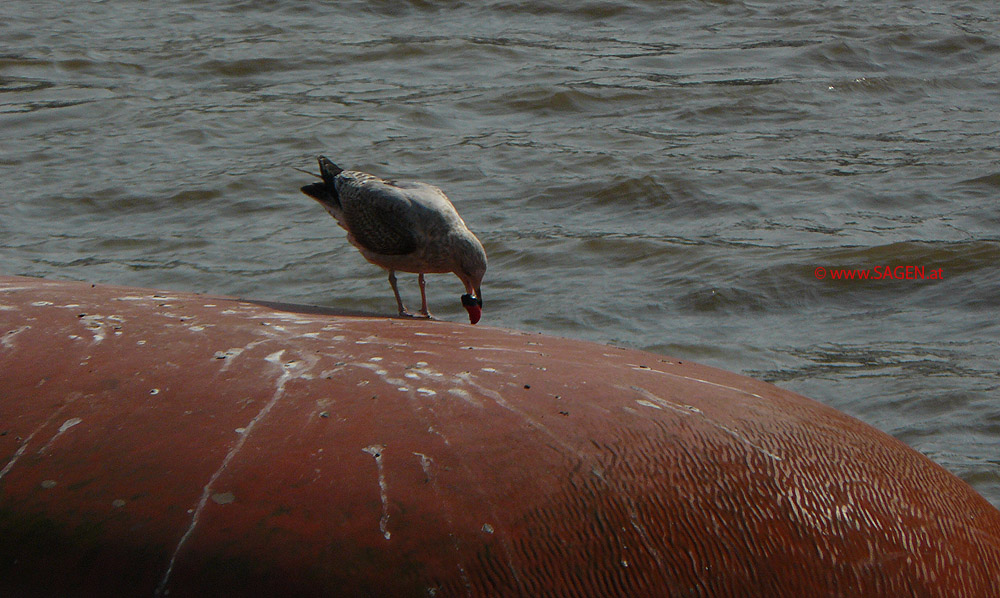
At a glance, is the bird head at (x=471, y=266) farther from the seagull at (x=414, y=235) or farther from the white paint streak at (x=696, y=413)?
the white paint streak at (x=696, y=413)

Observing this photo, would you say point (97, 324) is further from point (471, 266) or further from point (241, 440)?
point (471, 266)

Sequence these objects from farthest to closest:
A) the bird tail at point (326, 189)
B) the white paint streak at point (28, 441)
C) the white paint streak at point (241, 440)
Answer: the bird tail at point (326, 189)
the white paint streak at point (28, 441)
the white paint streak at point (241, 440)

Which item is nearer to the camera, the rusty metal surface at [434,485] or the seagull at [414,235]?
the rusty metal surface at [434,485]

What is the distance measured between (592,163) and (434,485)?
7193 mm

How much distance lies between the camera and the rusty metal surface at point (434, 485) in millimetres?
2377

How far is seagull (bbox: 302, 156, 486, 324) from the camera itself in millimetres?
5645

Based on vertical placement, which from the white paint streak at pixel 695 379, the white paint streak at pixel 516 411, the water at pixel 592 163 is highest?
the white paint streak at pixel 516 411

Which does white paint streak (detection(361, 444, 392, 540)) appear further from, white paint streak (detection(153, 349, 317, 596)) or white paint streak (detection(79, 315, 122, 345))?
white paint streak (detection(79, 315, 122, 345))

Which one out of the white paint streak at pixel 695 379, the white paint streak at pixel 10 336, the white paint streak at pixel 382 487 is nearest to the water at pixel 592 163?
the white paint streak at pixel 695 379

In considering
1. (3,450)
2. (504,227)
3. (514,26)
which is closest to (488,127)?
(504,227)

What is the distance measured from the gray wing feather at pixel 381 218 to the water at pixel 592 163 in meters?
1.07

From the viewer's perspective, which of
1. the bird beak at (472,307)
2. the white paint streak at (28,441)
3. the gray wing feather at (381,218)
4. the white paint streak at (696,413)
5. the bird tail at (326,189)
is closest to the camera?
the white paint streak at (28,441)

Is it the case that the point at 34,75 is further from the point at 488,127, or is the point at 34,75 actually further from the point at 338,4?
the point at 488,127

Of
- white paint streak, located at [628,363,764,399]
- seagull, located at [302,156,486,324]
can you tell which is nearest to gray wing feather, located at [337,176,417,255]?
seagull, located at [302,156,486,324]
